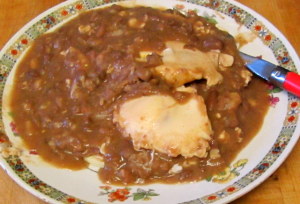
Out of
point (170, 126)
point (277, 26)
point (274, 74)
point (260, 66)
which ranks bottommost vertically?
point (170, 126)

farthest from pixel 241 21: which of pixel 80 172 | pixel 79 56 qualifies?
pixel 80 172

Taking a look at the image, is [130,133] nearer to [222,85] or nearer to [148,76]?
[148,76]

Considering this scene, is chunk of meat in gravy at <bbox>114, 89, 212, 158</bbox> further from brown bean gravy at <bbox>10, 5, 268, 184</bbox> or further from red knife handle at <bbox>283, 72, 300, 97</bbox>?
red knife handle at <bbox>283, 72, 300, 97</bbox>

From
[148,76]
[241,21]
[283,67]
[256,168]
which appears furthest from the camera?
[241,21]

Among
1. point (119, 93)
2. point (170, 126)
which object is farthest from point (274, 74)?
point (119, 93)

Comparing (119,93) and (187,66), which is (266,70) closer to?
(187,66)

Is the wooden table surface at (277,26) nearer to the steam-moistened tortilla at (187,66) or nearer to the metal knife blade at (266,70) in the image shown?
the metal knife blade at (266,70)
